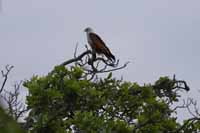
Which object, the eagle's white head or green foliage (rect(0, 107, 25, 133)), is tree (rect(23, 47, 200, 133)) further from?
green foliage (rect(0, 107, 25, 133))

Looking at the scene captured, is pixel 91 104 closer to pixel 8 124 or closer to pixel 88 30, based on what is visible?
pixel 88 30

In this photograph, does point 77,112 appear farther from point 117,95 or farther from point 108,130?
point 117,95

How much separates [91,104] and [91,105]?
2cm

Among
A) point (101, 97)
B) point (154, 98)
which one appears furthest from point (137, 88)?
point (101, 97)

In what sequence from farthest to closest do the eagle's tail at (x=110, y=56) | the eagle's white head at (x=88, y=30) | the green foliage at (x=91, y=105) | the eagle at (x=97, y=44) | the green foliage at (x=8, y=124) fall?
the eagle's white head at (x=88, y=30) → the eagle at (x=97, y=44) → the eagle's tail at (x=110, y=56) → the green foliage at (x=91, y=105) → the green foliage at (x=8, y=124)

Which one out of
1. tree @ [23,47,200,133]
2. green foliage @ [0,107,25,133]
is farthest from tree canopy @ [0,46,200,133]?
green foliage @ [0,107,25,133]

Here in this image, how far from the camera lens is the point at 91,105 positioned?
914 cm

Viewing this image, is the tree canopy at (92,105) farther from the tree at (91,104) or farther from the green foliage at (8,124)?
the green foliage at (8,124)

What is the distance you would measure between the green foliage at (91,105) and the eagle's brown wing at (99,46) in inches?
30.0

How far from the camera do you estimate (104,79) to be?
9758 millimetres

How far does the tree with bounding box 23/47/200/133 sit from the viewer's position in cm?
861

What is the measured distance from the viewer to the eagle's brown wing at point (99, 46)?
1050 centimetres

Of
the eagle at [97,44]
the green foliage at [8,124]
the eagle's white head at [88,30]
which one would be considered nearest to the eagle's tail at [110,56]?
the eagle at [97,44]

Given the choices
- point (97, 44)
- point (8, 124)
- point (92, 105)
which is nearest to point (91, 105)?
point (92, 105)
